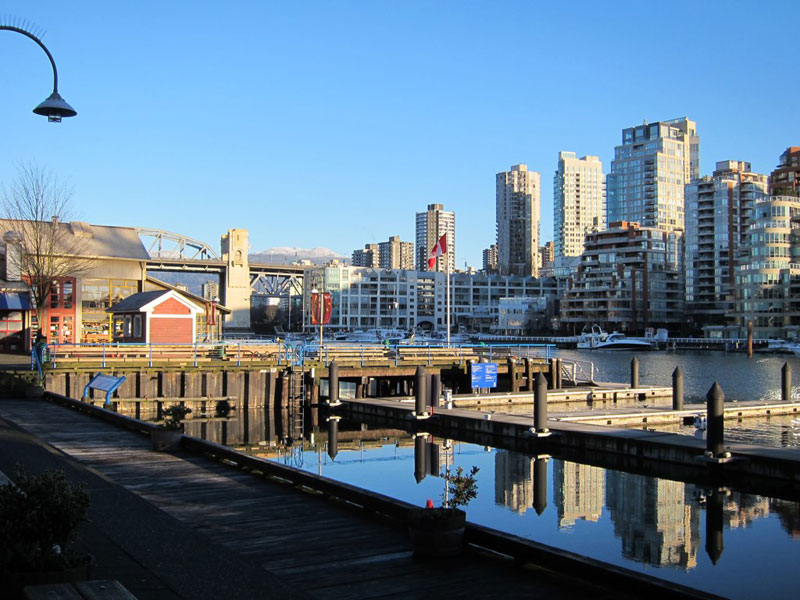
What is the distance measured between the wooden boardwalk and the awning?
1433 inches

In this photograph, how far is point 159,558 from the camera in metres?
9.83

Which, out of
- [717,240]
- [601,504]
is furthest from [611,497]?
[717,240]

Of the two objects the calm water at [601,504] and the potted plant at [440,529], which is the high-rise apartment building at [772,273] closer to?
the calm water at [601,504]

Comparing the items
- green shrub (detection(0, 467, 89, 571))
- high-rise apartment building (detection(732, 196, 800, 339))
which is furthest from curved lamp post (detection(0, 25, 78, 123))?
high-rise apartment building (detection(732, 196, 800, 339))

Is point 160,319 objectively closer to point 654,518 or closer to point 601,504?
point 601,504

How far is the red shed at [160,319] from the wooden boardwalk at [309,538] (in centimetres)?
2709

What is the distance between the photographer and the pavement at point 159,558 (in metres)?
8.69

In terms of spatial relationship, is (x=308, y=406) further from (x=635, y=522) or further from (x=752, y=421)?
(x=635, y=522)

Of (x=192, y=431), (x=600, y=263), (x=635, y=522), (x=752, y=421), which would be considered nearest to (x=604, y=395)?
(x=752, y=421)

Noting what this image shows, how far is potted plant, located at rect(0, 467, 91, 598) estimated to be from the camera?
7.40 metres

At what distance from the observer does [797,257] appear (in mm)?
153250

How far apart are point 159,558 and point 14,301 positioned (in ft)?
155

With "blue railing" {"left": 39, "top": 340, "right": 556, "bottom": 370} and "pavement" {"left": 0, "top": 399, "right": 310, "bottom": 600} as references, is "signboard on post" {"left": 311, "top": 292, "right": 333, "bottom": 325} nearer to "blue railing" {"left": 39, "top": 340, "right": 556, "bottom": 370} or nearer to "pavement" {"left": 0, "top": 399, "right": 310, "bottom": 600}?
"blue railing" {"left": 39, "top": 340, "right": 556, "bottom": 370}

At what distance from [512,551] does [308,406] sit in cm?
3324
